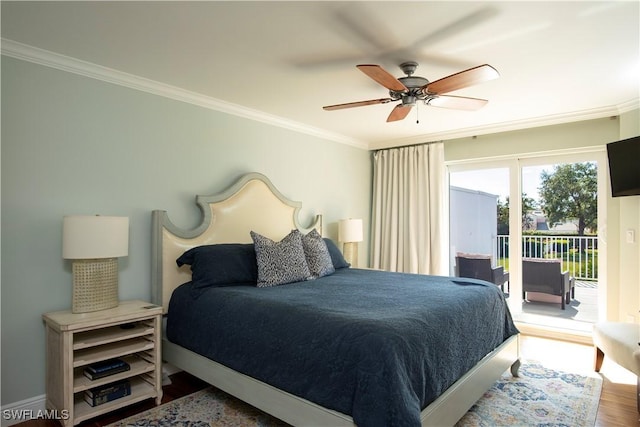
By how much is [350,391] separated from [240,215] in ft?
7.42

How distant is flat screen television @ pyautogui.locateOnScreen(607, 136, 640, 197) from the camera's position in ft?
10.9

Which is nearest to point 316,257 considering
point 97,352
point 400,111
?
point 400,111

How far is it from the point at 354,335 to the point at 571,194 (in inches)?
145

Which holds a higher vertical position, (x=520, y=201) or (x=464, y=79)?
(x=464, y=79)

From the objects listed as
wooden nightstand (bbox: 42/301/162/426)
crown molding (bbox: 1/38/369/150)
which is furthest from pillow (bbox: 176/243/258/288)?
crown molding (bbox: 1/38/369/150)

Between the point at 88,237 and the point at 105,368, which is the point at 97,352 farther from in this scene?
the point at 88,237

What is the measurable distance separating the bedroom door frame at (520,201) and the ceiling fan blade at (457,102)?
2.03 meters

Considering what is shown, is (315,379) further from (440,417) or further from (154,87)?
(154,87)

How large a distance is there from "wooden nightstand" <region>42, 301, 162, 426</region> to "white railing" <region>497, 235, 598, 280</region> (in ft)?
13.1

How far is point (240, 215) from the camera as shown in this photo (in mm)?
3639

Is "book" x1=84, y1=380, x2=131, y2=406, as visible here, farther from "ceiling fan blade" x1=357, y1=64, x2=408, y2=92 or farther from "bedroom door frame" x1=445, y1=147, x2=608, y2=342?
"bedroom door frame" x1=445, y1=147, x2=608, y2=342

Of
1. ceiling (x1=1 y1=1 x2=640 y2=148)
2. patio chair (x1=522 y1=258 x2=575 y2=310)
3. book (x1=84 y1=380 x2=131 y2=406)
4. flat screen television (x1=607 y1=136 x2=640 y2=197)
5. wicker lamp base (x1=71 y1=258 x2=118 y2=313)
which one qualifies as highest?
ceiling (x1=1 y1=1 x2=640 y2=148)

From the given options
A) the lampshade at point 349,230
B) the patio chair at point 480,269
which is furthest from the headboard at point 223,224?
the patio chair at point 480,269

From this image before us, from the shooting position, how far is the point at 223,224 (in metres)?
3.49
